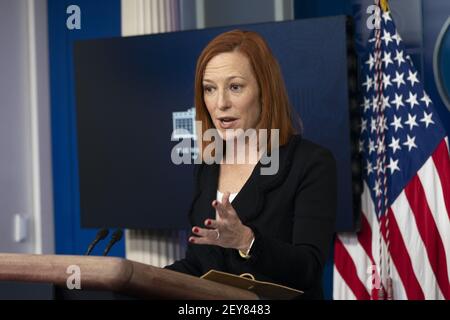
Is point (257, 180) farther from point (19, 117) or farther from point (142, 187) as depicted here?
point (19, 117)

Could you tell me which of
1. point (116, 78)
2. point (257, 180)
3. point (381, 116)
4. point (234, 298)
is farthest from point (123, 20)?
point (234, 298)

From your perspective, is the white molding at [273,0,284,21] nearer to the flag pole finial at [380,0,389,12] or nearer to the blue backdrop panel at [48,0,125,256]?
the flag pole finial at [380,0,389,12]

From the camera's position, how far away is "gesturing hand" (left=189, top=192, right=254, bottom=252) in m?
1.15

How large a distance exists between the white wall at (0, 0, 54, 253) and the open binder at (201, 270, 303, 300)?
378 centimetres

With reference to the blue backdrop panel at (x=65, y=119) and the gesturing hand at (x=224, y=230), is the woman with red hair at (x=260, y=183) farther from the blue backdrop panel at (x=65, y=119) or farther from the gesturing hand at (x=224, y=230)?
the blue backdrop panel at (x=65, y=119)

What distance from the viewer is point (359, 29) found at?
12.7 ft

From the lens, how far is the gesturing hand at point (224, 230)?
1.15 m

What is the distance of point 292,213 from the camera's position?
1630 mm

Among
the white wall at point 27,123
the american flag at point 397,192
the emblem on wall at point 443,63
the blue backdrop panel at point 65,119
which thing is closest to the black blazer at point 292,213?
the american flag at point 397,192

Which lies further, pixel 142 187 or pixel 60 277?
pixel 142 187

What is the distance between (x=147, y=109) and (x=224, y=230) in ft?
9.76

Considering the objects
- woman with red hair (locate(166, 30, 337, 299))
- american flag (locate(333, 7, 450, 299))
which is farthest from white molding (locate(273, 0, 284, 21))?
woman with red hair (locate(166, 30, 337, 299))
